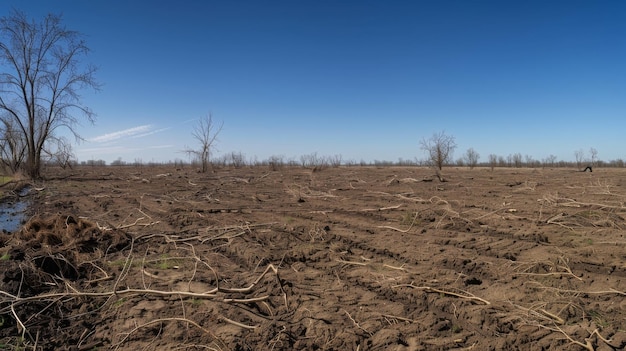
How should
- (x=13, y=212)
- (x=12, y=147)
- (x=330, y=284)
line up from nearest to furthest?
1. (x=330, y=284)
2. (x=13, y=212)
3. (x=12, y=147)

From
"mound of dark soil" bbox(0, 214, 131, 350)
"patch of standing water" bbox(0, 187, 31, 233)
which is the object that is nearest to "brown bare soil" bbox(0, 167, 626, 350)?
"mound of dark soil" bbox(0, 214, 131, 350)

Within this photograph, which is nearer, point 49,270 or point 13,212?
point 49,270

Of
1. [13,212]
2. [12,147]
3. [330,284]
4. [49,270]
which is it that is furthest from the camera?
[12,147]

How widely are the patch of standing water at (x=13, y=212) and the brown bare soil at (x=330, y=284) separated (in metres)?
3.76

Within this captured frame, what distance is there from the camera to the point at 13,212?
35.8 ft

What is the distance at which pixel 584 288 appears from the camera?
372 cm

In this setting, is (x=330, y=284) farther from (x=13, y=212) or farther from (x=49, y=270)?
(x=13, y=212)

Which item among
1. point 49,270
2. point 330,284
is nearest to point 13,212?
point 49,270

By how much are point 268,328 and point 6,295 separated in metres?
3.01

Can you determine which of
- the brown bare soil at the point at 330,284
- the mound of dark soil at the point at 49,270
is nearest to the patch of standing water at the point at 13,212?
the mound of dark soil at the point at 49,270

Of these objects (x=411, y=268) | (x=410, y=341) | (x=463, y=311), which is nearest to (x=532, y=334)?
(x=463, y=311)

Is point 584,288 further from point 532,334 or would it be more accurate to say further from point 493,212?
point 493,212

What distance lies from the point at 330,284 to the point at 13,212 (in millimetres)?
11777

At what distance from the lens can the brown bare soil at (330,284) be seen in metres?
3.05
